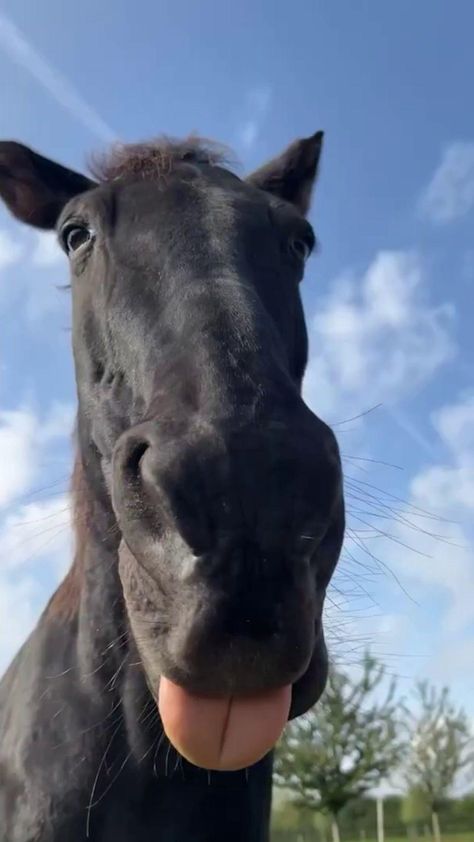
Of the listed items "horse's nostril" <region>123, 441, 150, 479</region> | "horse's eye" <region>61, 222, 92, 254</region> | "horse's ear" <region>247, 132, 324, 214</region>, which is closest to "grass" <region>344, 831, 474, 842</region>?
"horse's ear" <region>247, 132, 324, 214</region>

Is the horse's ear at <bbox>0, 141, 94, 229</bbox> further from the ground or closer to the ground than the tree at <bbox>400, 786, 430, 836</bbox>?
further from the ground

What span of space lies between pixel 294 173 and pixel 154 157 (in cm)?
127

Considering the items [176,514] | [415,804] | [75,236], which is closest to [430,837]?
[415,804]

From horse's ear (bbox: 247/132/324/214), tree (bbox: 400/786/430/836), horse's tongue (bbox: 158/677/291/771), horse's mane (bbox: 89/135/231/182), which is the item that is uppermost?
horse's ear (bbox: 247/132/324/214)

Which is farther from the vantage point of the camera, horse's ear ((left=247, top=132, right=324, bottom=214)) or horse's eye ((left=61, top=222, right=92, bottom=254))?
horse's ear ((left=247, top=132, right=324, bottom=214))

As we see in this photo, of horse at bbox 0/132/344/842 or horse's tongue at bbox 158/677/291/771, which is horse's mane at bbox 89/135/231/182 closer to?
horse at bbox 0/132/344/842

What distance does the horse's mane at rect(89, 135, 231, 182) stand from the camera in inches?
138

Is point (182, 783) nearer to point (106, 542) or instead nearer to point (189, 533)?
point (106, 542)

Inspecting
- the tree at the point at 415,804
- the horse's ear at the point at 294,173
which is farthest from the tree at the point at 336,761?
the horse's ear at the point at 294,173

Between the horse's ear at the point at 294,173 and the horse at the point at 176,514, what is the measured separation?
13 mm

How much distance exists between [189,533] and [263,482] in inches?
8.7

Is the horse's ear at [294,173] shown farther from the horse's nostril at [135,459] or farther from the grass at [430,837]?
the grass at [430,837]

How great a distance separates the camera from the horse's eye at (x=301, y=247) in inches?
139

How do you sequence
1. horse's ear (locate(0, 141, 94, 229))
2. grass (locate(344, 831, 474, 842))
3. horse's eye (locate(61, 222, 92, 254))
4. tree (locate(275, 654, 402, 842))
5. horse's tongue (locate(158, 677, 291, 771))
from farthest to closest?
grass (locate(344, 831, 474, 842)) → tree (locate(275, 654, 402, 842)) → horse's ear (locate(0, 141, 94, 229)) → horse's eye (locate(61, 222, 92, 254)) → horse's tongue (locate(158, 677, 291, 771))
